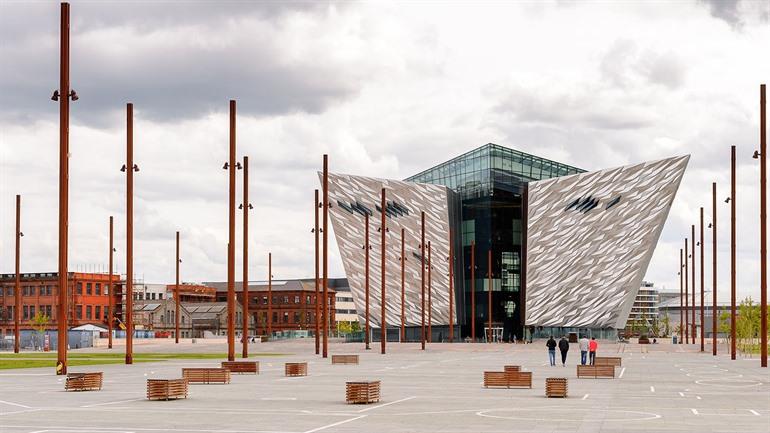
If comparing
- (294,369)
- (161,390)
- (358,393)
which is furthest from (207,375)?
(358,393)

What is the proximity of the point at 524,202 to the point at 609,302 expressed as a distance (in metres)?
18.9

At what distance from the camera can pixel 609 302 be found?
113 metres

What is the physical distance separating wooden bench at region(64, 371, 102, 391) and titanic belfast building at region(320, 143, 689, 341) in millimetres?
73352

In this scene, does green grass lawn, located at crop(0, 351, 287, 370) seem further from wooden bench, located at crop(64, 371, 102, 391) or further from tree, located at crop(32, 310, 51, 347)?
tree, located at crop(32, 310, 51, 347)

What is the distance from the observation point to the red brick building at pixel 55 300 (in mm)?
151625

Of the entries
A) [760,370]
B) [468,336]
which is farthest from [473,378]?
[468,336]

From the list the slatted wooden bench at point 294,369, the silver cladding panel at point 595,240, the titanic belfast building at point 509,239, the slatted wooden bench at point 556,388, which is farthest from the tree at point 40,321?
the slatted wooden bench at point 556,388

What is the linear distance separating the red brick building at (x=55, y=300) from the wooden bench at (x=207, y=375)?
11797cm

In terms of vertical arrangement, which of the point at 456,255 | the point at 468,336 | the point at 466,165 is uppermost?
the point at 466,165

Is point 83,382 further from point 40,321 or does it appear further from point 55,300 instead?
point 55,300

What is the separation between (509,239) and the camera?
13012 centimetres

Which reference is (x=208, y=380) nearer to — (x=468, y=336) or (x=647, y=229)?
(x=647, y=229)

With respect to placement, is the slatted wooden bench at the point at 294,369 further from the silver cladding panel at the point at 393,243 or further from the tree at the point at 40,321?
the tree at the point at 40,321

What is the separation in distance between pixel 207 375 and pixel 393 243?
86906 mm
